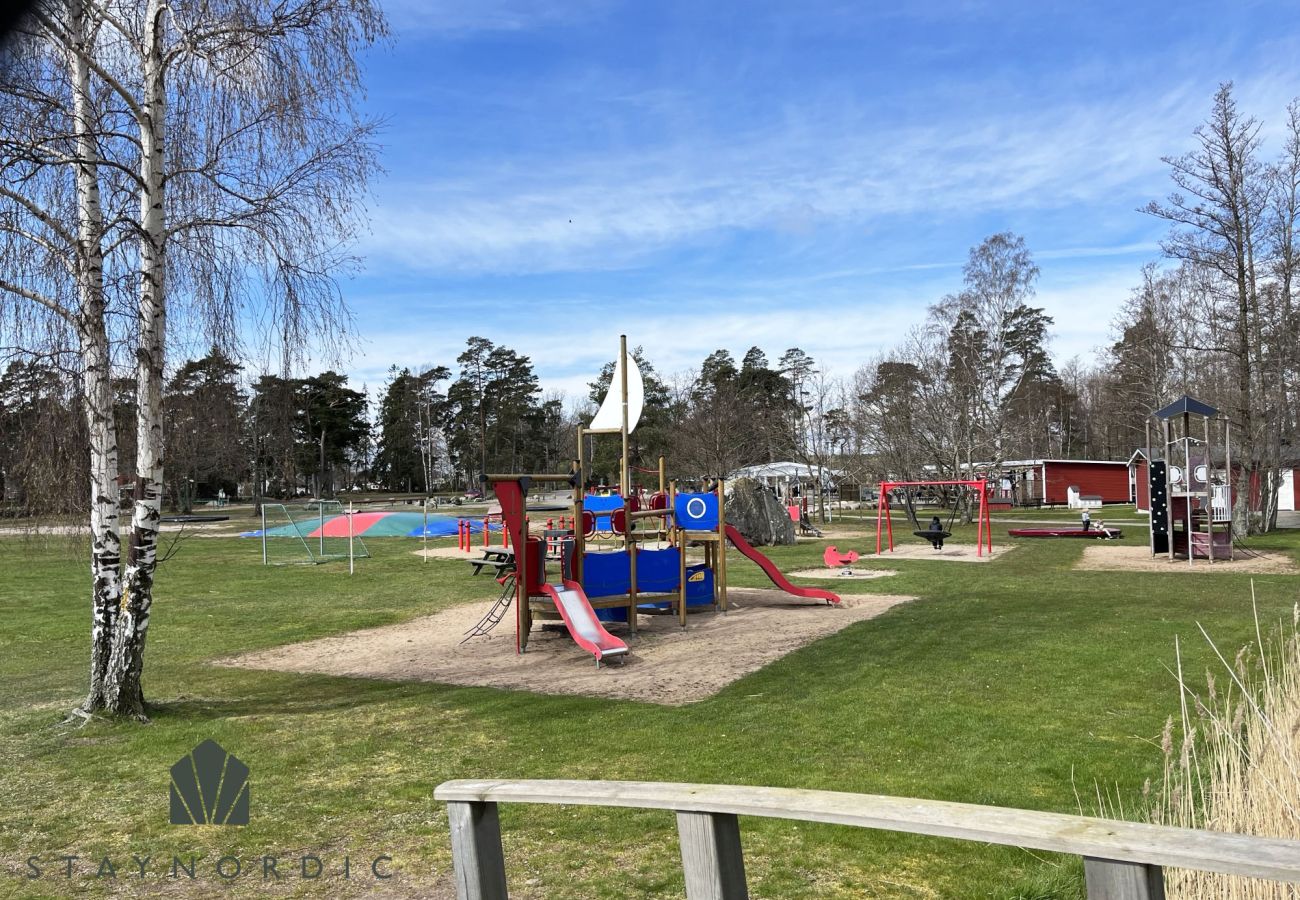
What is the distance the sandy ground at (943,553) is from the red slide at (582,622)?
10.6 meters

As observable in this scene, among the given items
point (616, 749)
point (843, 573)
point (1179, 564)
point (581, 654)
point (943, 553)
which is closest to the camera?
point (616, 749)

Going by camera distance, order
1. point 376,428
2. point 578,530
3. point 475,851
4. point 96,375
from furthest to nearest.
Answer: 1. point 376,428
2. point 578,530
3. point 96,375
4. point 475,851

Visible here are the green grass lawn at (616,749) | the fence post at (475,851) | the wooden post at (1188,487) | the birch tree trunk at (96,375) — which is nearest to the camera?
the fence post at (475,851)

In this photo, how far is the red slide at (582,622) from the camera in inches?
340

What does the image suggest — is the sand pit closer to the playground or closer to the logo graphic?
the playground

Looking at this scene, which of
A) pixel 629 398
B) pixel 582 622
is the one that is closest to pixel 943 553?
pixel 629 398

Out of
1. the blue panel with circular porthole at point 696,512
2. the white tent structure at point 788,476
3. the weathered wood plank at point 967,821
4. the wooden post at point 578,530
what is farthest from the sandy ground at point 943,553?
the weathered wood plank at point 967,821

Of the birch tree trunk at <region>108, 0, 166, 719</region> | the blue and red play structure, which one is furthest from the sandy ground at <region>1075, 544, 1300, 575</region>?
the birch tree trunk at <region>108, 0, 166, 719</region>

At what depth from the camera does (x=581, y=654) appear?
9.36 metres

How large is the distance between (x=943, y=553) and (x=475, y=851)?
61.7 ft

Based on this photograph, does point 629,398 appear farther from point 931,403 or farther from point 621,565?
point 931,403

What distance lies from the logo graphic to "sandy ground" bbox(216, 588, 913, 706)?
237cm

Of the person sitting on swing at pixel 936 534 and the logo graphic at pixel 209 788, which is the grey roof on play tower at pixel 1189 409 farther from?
the logo graphic at pixel 209 788

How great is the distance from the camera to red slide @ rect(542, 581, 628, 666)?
28.4ft
